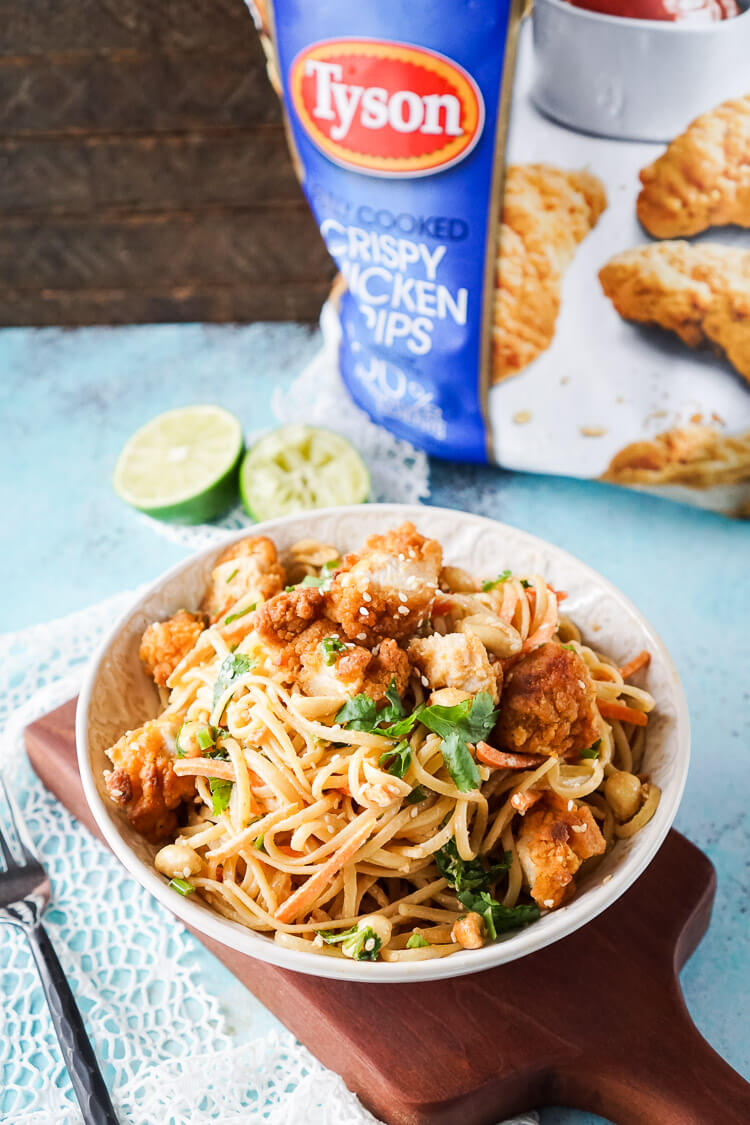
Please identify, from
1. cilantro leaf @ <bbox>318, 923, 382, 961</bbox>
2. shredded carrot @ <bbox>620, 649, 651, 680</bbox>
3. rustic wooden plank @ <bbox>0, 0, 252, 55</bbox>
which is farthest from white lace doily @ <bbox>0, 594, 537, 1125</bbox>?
rustic wooden plank @ <bbox>0, 0, 252, 55</bbox>

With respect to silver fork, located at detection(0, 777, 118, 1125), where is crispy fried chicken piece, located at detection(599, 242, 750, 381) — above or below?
above

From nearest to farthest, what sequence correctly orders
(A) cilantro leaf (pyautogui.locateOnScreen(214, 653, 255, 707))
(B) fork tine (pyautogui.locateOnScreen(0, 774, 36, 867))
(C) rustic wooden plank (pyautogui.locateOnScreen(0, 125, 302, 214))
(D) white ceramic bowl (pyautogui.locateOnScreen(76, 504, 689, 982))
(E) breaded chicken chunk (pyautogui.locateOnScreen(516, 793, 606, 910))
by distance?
(D) white ceramic bowl (pyautogui.locateOnScreen(76, 504, 689, 982))
(E) breaded chicken chunk (pyautogui.locateOnScreen(516, 793, 606, 910))
(A) cilantro leaf (pyautogui.locateOnScreen(214, 653, 255, 707))
(B) fork tine (pyautogui.locateOnScreen(0, 774, 36, 867))
(C) rustic wooden plank (pyautogui.locateOnScreen(0, 125, 302, 214))

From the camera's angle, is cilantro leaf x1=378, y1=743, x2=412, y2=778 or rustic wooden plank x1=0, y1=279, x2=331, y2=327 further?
rustic wooden plank x1=0, y1=279, x2=331, y2=327

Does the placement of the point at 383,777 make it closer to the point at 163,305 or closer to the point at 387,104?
the point at 387,104

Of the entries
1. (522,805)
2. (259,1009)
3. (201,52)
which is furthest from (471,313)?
(259,1009)

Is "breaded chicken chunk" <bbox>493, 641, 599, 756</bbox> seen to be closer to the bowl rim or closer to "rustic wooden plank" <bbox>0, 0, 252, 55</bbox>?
the bowl rim

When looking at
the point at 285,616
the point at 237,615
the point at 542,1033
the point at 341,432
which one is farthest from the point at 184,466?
the point at 542,1033

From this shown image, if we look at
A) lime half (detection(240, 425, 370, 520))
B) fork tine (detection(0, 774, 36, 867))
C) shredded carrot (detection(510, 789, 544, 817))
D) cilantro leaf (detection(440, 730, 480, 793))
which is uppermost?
cilantro leaf (detection(440, 730, 480, 793))
